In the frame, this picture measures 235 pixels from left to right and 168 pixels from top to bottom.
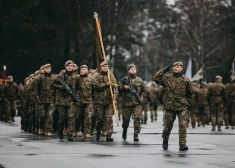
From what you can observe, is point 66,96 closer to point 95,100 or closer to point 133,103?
point 95,100

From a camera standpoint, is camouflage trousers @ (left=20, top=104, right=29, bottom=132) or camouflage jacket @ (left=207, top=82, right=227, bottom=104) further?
camouflage jacket @ (left=207, top=82, right=227, bottom=104)

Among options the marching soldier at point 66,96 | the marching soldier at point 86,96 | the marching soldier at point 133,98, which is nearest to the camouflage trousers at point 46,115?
the marching soldier at point 66,96

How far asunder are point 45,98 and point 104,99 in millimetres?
2797

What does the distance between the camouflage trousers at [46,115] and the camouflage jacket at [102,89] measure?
2.25 meters

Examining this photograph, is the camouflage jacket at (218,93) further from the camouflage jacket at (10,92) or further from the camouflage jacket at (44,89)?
the camouflage jacket at (10,92)

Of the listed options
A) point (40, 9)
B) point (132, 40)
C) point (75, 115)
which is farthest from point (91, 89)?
point (132, 40)

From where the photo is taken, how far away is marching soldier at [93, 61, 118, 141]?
800 inches

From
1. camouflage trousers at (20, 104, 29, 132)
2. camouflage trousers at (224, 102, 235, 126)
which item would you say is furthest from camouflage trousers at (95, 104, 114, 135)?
camouflage trousers at (224, 102, 235, 126)

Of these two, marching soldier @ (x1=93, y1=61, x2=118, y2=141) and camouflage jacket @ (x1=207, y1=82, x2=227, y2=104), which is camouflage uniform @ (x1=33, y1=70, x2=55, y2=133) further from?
camouflage jacket @ (x1=207, y1=82, x2=227, y2=104)

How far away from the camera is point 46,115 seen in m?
22.9

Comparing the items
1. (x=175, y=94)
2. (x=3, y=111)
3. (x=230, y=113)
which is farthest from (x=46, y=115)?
(x=3, y=111)

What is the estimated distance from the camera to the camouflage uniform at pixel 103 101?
20.3 m

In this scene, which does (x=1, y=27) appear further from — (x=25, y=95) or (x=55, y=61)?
(x=25, y=95)

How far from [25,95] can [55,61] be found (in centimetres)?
2564
